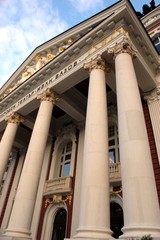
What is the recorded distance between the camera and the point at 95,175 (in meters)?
6.38

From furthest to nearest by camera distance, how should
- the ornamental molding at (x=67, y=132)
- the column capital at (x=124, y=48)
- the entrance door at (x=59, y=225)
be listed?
the ornamental molding at (x=67, y=132) < the entrance door at (x=59, y=225) < the column capital at (x=124, y=48)

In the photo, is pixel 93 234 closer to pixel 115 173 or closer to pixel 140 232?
pixel 140 232

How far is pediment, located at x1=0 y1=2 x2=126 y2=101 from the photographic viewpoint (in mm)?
12359

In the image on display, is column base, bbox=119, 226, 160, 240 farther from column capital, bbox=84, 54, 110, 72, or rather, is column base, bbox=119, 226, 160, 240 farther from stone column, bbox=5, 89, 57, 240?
column capital, bbox=84, 54, 110, 72

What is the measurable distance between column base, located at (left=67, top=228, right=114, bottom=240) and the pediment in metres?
9.48

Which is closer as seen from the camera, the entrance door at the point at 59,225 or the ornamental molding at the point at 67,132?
the entrance door at the point at 59,225

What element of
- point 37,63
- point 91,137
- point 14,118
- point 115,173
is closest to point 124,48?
point 91,137

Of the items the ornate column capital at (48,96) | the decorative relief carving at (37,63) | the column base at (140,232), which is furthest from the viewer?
the decorative relief carving at (37,63)

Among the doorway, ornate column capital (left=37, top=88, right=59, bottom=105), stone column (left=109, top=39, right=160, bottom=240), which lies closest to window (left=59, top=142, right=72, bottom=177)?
the doorway

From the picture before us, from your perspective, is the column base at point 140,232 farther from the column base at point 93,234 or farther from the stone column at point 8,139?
the stone column at point 8,139

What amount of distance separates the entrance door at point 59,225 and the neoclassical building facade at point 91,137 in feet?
0.19

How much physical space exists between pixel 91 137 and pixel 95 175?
143 cm

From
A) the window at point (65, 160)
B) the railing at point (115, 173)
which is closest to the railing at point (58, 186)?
the window at point (65, 160)

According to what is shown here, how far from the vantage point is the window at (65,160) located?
1523cm
